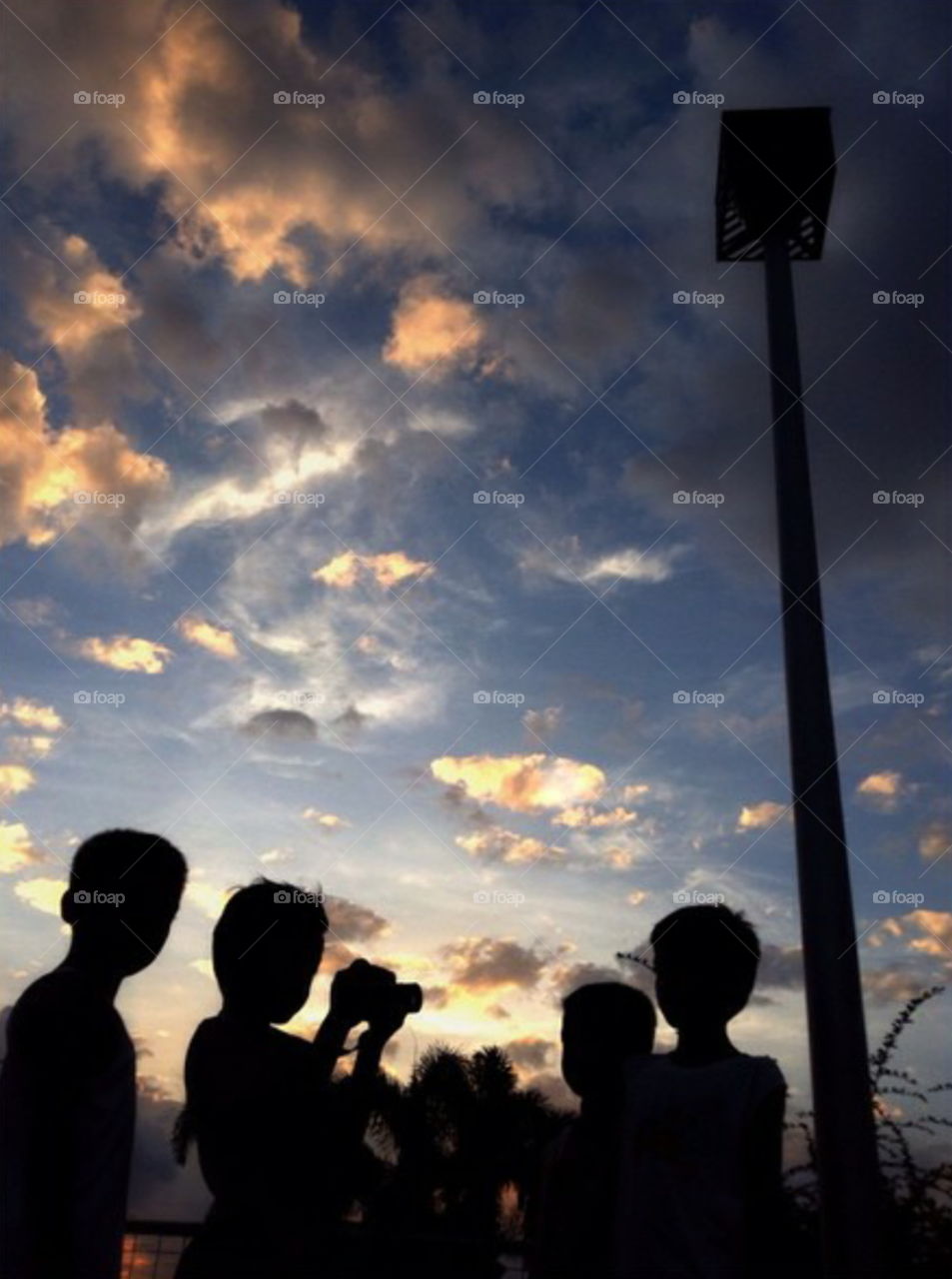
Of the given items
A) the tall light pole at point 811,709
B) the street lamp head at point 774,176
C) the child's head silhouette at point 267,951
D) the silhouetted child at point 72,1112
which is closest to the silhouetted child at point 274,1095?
the child's head silhouette at point 267,951

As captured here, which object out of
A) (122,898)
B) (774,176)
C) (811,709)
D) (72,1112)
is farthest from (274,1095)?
(774,176)

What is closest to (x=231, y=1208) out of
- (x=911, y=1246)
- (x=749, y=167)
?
(x=911, y=1246)

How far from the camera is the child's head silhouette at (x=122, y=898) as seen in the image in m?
2.51

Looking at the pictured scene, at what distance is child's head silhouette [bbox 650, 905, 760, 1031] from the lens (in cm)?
307

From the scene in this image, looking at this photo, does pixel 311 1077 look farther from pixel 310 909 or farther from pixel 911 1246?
pixel 911 1246

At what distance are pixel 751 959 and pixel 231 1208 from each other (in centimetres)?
156

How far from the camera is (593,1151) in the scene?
10.5 feet

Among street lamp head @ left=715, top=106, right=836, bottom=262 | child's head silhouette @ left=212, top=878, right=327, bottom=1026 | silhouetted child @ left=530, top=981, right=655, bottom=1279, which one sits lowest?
silhouetted child @ left=530, top=981, right=655, bottom=1279

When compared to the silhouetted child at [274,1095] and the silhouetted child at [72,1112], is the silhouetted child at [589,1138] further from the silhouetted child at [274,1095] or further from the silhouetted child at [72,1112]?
the silhouetted child at [72,1112]

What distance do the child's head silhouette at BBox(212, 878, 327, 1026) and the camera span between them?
0.59 ft

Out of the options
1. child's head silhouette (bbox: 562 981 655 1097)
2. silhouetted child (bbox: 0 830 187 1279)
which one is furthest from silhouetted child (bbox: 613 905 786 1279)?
silhouetted child (bbox: 0 830 187 1279)

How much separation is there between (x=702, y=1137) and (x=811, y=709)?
592 centimetres

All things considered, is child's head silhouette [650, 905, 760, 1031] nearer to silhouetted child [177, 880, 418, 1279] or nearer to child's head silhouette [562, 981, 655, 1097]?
child's head silhouette [562, 981, 655, 1097]

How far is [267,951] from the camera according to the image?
9.16 ft
